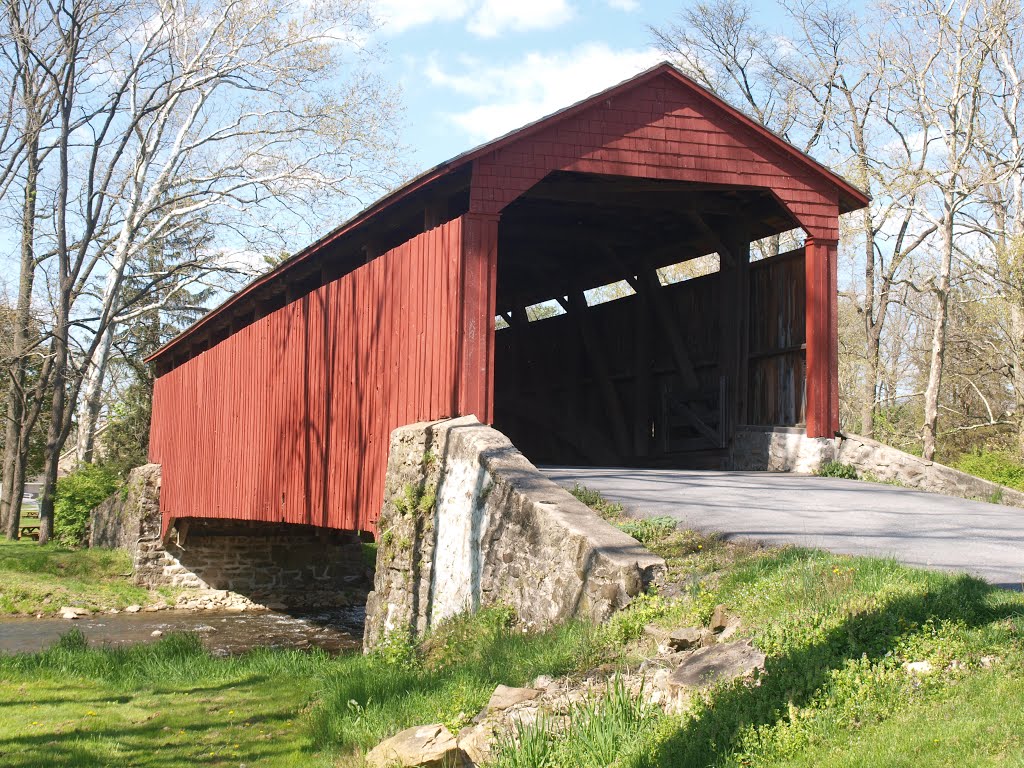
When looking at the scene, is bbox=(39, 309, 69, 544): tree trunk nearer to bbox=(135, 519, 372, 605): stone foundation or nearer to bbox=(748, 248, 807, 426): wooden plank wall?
bbox=(135, 519, 372, 605): stone foundation

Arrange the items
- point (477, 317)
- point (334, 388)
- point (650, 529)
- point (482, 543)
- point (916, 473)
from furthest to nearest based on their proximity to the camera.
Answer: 1. point (334, 388)
2. point (916, 473)
3. point (477, 317)
4. point (482, 543)
5. point (650, 529)

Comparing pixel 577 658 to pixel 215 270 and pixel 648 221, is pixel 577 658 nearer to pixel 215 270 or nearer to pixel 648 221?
pixel 648 221

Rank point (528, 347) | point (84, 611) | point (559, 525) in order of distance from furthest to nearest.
A: point (528, 347), point (84, 611), point (559, 525)

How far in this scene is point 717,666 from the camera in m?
4.31

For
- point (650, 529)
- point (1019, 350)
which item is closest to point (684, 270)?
point (1019, 350)

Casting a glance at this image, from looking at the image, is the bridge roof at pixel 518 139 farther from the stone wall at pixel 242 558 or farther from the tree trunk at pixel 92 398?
the tree trunk at pixel 92 398

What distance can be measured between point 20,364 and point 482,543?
17.2 m

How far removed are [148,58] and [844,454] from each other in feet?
56.9

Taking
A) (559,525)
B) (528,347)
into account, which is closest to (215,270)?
(528,347)

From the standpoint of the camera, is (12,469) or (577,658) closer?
(577,658)

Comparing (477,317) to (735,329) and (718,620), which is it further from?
(718,620)

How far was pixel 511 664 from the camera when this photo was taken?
552cm

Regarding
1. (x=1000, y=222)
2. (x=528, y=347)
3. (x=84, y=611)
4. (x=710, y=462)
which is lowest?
(x=84, y=611)

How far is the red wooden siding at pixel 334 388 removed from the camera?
9516mm
